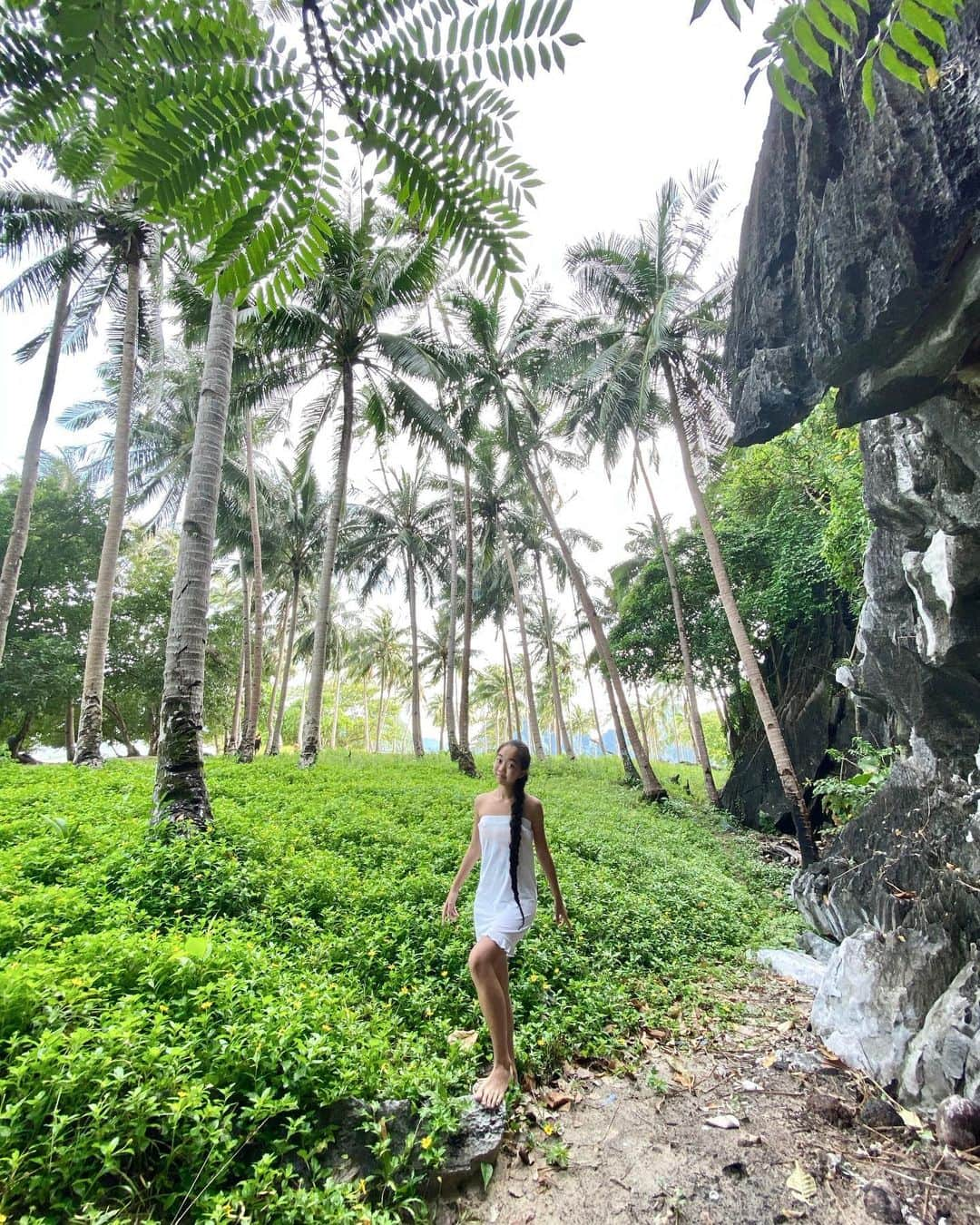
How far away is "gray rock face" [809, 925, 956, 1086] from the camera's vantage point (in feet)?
12.0

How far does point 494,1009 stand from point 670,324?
543 inches

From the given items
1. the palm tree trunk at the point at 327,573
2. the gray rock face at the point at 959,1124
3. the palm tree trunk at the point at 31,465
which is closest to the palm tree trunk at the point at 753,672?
the palm tree trunk at the point at 327,573

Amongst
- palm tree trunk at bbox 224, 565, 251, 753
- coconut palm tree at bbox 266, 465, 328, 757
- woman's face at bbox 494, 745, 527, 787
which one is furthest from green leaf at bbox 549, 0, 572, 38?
palm tree trunk at bbox 224, 565, 251, 753

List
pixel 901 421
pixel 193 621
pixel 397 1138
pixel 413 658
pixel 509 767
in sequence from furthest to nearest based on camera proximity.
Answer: pixel 413 658
pixel 193 621
pixel 901 421
pixel 509 767
pixel 397 1138

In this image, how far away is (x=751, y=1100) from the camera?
11.1 feet

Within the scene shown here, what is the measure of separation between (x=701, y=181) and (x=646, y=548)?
11.6 m

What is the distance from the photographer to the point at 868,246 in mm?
4371

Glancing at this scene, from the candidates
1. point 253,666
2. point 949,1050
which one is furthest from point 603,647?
point 949,1050

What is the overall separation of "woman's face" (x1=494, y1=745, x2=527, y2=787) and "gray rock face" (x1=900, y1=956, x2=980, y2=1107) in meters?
2.96

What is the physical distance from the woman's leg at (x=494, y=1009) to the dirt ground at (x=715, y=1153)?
0.23m

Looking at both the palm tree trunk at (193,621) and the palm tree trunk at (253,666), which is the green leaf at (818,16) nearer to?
the palm tree trunk at (193,621)

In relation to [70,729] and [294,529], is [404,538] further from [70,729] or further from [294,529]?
[70,729]

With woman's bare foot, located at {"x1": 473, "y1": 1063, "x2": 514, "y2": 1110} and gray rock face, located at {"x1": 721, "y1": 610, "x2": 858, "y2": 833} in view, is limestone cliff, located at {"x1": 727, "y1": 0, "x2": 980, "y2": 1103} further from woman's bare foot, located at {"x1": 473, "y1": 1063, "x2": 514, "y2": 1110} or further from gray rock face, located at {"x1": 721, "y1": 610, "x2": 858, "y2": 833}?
gray rock face, located at {"x1": 721, "y1": 610, "x2": 858, "y2": 833}

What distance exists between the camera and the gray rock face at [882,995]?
12.0 feet
